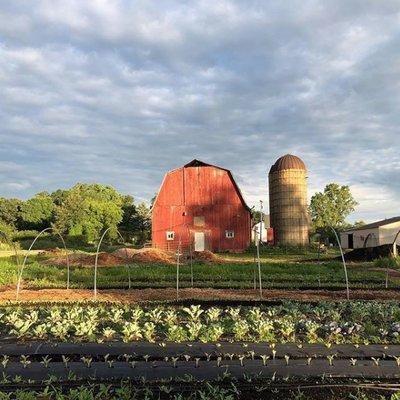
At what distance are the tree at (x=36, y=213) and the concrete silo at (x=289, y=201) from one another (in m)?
37.6

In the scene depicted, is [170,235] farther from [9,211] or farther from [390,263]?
[9,211]

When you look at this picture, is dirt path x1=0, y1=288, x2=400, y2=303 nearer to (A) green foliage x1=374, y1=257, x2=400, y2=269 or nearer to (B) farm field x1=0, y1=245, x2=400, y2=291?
(B) farm field x1=0, y1=245, x2=400, y2=291

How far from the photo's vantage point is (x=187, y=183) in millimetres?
42156

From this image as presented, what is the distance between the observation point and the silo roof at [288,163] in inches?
1895

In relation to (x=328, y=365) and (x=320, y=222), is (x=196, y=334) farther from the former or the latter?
(x=320, y=222)

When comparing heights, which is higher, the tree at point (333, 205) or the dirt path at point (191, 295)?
the tree at point (333, 205)

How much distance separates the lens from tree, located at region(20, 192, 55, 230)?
71.9 m

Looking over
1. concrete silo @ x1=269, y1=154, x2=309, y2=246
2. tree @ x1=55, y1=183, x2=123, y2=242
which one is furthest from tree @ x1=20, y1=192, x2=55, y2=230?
concrete silo @ x1=269, y1=154, x2=309, y2=246

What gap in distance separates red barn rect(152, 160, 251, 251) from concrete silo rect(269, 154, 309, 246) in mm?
6002

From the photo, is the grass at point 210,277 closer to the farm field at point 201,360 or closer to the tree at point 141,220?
the farm field at point 201,360

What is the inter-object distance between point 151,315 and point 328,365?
365cm

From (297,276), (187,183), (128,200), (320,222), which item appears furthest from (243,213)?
(128,200)

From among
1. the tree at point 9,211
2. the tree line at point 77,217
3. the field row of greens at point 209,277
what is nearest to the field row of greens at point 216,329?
the field row of greens at point 209,277

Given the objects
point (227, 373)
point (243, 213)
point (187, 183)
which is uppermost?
point (187, 183)
